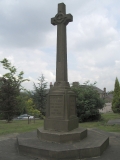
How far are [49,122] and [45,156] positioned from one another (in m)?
1.61

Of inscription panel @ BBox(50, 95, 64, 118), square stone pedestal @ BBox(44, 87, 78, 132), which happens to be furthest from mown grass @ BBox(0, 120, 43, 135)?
inscription panel @ BBox(50, 95, 64, 118)

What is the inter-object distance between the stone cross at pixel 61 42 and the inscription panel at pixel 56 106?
0.71 metres

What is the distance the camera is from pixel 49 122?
6258 mm

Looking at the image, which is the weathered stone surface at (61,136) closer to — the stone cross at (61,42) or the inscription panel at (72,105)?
the inscription panel at (72,105)

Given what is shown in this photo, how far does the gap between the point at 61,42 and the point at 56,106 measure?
2381 millimetres

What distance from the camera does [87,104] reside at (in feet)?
44.0

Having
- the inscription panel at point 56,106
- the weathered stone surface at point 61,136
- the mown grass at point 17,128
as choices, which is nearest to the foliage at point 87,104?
the mown grass at point 17,128

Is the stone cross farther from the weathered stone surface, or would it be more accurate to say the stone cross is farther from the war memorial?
the weathered stone surface

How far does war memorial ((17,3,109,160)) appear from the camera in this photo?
4.84 meters

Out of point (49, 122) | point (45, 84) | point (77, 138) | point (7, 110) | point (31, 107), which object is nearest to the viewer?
point (77, 138)

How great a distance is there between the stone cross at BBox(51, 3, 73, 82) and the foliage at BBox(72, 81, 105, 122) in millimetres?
7089

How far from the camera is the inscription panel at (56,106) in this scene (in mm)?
6133

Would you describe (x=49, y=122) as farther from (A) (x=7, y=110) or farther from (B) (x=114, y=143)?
(A) (x=7, y=110)

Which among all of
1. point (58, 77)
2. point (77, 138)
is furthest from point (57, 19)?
point (77, 138)
